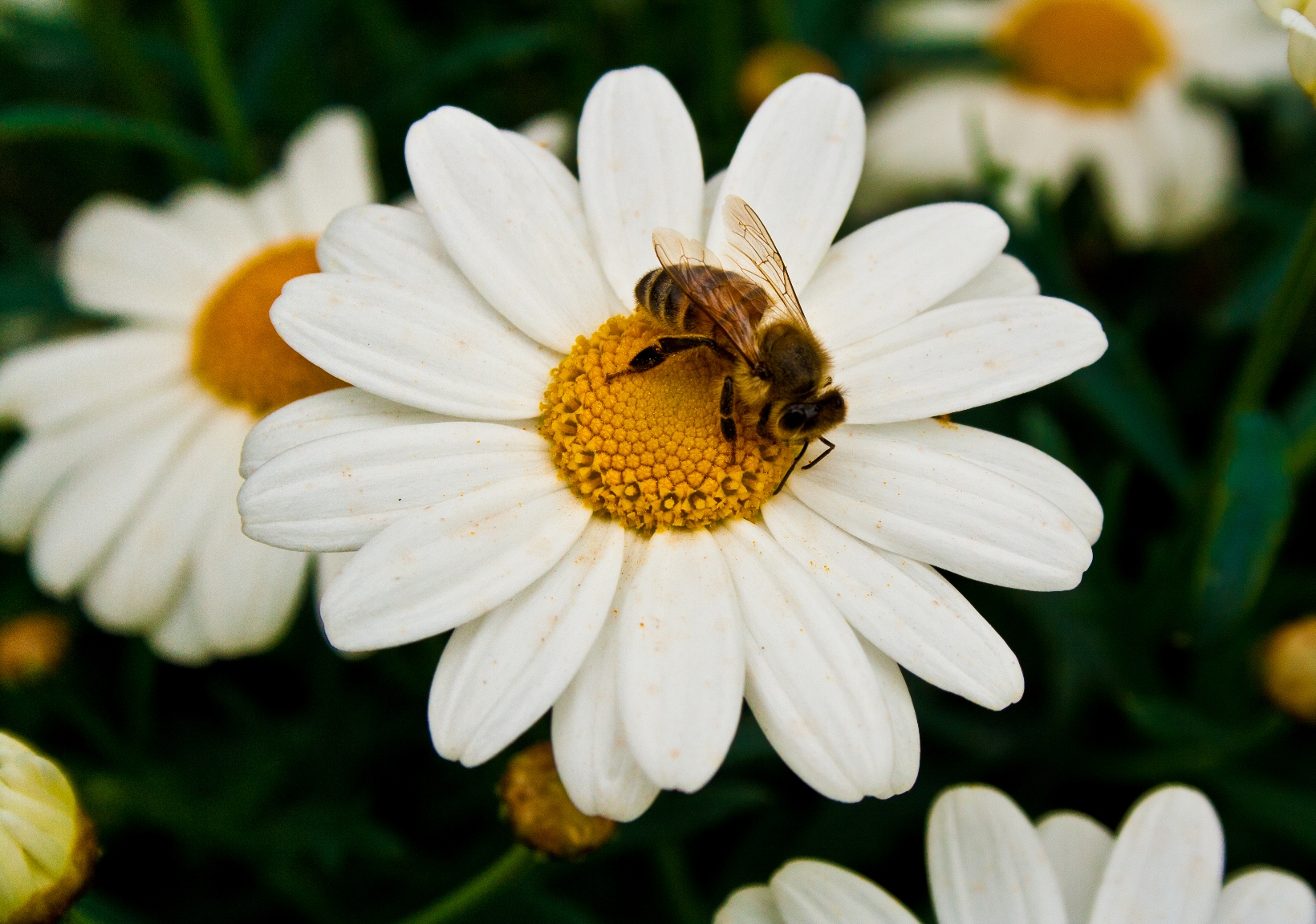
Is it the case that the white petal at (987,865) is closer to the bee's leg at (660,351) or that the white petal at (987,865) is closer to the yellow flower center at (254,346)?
the bee's leg at (660,351)

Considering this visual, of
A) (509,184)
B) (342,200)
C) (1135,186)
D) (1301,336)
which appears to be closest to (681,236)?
(509,184)

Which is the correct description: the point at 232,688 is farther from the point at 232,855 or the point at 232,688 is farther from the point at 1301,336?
the point at 1301,336

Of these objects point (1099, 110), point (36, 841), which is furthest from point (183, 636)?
point (1099, 110)

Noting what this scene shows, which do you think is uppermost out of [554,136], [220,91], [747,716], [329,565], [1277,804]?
[220,91]

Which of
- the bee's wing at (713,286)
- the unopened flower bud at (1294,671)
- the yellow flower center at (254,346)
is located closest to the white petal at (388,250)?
the bee's wing at (713,286)

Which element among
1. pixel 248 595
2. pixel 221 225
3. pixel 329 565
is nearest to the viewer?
pixel 329 565

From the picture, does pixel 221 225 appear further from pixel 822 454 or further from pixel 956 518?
pixel 956 518

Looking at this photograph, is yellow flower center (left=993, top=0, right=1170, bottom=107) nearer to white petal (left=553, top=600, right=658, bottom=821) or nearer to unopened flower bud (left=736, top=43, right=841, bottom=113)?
unopened flower bud (left=736, top=43, right=841, bottom=113)
